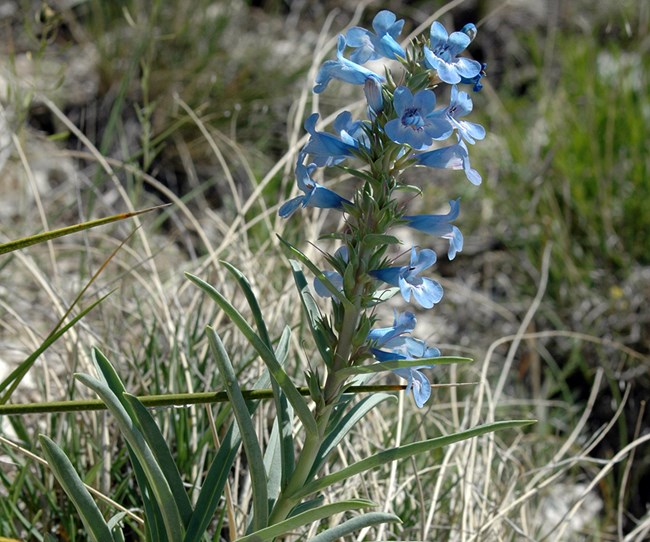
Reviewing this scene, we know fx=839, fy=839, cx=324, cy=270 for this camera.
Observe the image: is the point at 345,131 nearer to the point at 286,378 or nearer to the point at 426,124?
the point at 426,124

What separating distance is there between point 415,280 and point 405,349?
11 cm

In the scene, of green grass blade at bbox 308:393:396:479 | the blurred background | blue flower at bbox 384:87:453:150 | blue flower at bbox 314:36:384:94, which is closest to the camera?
blue flower at bbox 384:87:453:150

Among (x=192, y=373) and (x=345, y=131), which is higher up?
(x=345, y=131)

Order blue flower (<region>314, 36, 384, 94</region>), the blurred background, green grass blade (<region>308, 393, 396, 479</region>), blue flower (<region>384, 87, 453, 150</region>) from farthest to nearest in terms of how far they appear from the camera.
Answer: the blurred background < green grass blade (<region>308, 393, 396, 479</region>) < blue flower (<region>314, 36, 384, 94</region>) < blue flower (<region>384, 87, 453, 150</region>)

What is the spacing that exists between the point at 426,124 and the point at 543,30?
189 inches

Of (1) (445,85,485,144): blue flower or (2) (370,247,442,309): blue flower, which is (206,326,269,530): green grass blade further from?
(1) (445,85,485,144): blue flower

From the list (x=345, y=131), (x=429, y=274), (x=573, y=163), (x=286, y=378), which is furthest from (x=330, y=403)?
(x=573, y=163)

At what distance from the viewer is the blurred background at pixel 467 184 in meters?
2.95

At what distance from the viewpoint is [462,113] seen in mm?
1174

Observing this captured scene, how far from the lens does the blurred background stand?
9.66 ft

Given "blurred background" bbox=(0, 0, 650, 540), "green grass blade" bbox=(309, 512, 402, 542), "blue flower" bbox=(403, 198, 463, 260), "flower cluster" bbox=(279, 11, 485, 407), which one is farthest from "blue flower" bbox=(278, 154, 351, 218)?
"blurred background" bbox=(0, 0, 650, 540)

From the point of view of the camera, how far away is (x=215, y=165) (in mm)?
4000

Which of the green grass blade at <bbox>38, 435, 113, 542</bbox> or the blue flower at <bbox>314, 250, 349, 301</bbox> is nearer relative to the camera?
the green grass blade at <bbox>38, 435, 113, 542</bbox>

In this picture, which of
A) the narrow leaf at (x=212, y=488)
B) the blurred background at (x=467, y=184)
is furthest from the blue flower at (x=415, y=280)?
the blurred background at (x=467, y=184)
